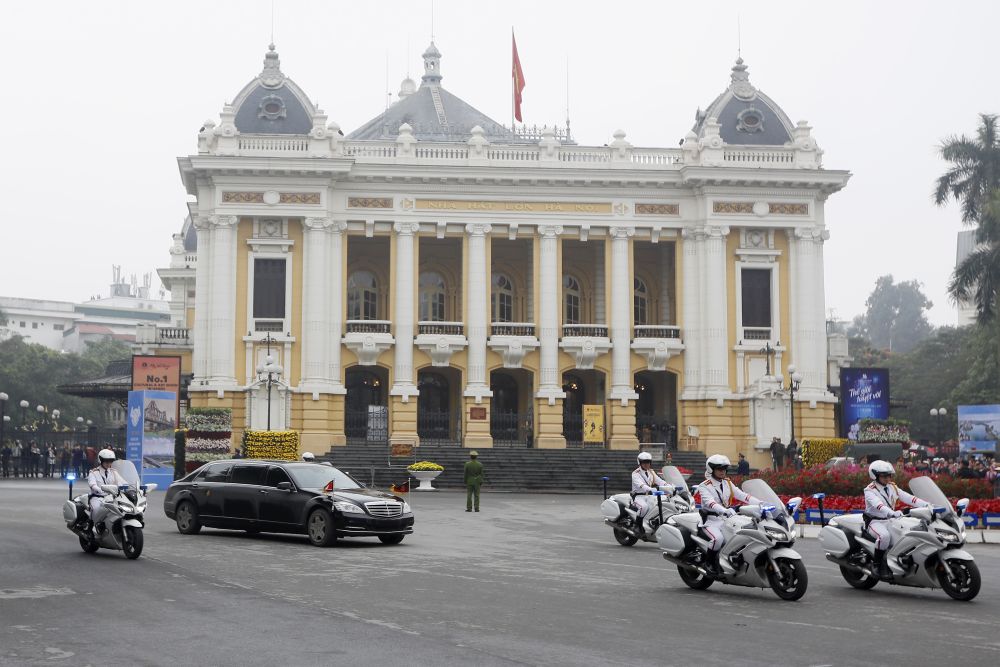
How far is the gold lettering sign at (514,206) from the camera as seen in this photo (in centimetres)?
5094

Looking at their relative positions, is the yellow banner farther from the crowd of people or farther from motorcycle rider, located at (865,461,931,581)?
motorcycle rider, located at (865,461,931,581)

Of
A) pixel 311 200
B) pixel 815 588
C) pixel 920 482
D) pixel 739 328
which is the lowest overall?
pixel 815 588

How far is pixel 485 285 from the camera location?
51.2 meters

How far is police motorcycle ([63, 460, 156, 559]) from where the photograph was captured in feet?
58.0

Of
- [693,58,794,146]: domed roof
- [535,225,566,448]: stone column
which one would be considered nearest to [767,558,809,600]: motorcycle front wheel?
[535,225,566,448]: stone column

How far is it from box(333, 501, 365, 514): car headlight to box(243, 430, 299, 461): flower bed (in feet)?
77.3

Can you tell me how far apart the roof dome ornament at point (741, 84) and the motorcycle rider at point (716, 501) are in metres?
40.7

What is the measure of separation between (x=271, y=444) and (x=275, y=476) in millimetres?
22555

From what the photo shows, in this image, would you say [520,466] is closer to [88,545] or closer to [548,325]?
[548,325]

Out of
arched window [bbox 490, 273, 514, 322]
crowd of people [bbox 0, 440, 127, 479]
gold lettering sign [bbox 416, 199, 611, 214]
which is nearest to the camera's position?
crowd of people [bbox 0, 440, 127, 479]

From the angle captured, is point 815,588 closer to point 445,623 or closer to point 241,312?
point 445,623

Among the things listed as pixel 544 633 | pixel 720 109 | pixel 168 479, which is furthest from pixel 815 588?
pixel 720 109

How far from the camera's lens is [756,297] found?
5122cm

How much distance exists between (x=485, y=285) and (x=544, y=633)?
131 feet
